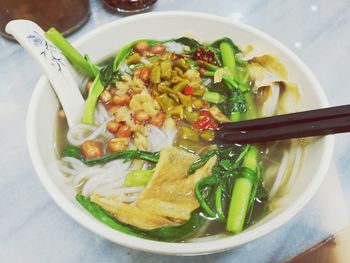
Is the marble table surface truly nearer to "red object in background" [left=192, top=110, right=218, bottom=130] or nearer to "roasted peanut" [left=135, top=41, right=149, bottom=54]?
"red object in background" [left=192, top=110, right=218, bottom=130]

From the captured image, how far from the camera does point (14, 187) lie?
1419mm

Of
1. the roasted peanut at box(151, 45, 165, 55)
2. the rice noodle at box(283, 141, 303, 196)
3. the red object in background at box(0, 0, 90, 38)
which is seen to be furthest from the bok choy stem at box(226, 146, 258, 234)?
the red object in background at box(0, 0, 90, 38)

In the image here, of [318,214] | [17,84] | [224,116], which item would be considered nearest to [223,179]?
[224,116]

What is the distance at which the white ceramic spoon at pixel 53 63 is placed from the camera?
1292 millimetres

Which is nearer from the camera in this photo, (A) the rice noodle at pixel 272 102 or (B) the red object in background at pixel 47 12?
(A) the rice noodle at pixel 272 102

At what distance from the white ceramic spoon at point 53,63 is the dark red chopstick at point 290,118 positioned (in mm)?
492

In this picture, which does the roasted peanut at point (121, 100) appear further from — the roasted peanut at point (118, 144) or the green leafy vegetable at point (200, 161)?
the green leafy vegetable at point (200, 161)

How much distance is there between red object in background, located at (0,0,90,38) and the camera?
5.50ft

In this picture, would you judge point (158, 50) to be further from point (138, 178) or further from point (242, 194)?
point (242, 194)

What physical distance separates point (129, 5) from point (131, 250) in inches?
49.1

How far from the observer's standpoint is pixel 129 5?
2018mm

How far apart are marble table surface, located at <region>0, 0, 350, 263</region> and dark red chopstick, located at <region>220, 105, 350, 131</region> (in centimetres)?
34

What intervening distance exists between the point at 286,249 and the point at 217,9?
1.32 metres

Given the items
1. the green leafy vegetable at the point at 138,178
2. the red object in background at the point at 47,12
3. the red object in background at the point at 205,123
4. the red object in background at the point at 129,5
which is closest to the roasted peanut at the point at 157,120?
the red object in background at the point at 205,123
